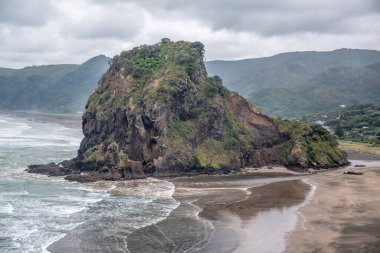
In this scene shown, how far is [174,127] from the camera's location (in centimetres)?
7694

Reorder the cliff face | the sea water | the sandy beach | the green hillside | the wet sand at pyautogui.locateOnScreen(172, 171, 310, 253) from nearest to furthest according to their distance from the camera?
the sandy beach
the sea water
the wet sand at pyautogui.locateOnScreen(172, 171, 310, 253)
the cliff face
the green hillside

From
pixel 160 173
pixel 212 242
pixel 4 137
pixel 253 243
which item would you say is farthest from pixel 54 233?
pixel 4 137

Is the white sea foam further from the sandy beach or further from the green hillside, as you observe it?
the green hillside

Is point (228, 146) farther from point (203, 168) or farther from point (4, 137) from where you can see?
point (4, 137)

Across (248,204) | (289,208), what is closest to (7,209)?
(248,204)

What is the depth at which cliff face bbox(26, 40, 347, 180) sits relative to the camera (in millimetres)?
73438

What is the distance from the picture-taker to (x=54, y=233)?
39875 mm

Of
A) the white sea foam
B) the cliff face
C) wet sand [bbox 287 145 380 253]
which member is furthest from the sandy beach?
the white sea foam

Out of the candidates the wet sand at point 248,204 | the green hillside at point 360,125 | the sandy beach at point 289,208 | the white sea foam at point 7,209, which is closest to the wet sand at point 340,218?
the sandy beach at point 289,208

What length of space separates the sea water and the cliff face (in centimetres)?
735

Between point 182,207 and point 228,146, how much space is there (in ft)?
99.3

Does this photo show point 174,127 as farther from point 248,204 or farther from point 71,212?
point 71,212

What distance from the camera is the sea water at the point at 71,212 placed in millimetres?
37469

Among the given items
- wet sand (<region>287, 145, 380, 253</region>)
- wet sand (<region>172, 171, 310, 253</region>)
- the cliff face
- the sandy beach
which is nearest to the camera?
wet sand (<region>287, 145, 380, 253</region>)
